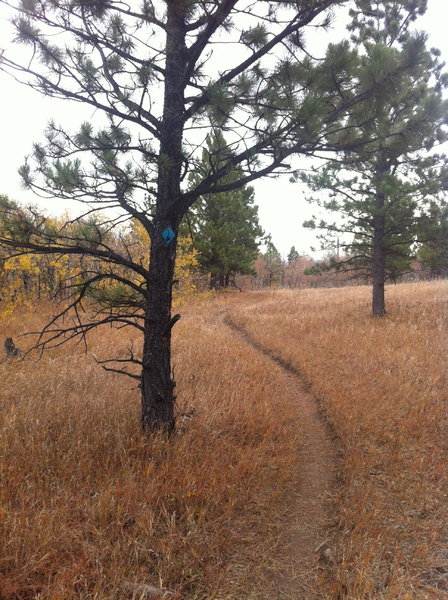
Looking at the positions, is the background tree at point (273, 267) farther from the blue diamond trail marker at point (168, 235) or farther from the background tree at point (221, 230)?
the blue diamond trail marker at point (168, 235)

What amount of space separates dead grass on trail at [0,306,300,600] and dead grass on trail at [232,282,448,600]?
665 mm

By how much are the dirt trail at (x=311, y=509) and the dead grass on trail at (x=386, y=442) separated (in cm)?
15

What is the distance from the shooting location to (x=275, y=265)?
55.0 meters

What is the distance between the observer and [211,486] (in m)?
2.96

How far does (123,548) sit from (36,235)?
108 inches

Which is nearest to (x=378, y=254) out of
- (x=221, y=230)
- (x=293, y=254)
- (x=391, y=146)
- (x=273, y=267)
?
(x=391, y=146)

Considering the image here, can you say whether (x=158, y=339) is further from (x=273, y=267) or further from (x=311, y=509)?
(x=273, y=267)

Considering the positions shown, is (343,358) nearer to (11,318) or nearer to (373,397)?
(373,397)

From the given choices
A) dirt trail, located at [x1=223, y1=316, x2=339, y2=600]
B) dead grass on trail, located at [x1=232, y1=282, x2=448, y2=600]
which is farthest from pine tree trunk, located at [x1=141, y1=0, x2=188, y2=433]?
dead grass on trail, located at [x1=232, y1=282, x2=448, y2=600]

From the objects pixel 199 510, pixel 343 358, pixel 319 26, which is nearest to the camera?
pixel 199 510

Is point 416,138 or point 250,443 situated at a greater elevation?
point 416,138

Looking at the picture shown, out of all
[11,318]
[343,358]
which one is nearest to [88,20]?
[343,358]

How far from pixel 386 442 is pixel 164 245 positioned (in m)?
3.83

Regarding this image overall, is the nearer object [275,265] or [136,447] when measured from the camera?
[136,447]
